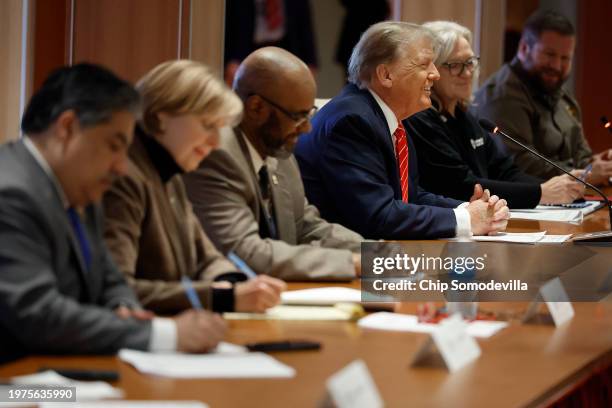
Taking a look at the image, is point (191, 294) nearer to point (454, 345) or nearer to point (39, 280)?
point (39, 280)

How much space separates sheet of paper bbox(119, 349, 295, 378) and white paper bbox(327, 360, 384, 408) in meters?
0.26

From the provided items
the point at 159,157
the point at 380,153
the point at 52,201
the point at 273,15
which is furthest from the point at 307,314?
the point at 273,15

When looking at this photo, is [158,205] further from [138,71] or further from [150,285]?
[138,71]

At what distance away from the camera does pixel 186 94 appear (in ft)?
8.25

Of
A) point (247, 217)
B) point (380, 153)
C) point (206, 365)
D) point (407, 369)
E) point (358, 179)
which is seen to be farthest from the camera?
point (380, 153)

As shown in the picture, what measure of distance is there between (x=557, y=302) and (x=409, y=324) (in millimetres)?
408

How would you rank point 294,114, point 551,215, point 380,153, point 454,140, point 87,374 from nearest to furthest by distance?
point 87,374 → point 294,114 → point 380,153 → point 551,215 → point 454,140

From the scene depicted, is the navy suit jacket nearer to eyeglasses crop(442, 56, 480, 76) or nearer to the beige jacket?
the beige jacket

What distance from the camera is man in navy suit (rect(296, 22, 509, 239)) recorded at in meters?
3.88

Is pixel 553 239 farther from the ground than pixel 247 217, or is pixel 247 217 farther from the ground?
pixel 247 217

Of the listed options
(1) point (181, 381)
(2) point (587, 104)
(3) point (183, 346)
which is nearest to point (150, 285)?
(3) point (183, 346)

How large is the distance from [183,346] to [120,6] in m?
4.26

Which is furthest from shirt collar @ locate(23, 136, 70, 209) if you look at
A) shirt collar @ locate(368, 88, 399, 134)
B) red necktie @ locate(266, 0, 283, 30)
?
Answer: red necktie @ locate(266, 0, 283, 30)

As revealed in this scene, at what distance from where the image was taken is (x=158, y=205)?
8.50ft
